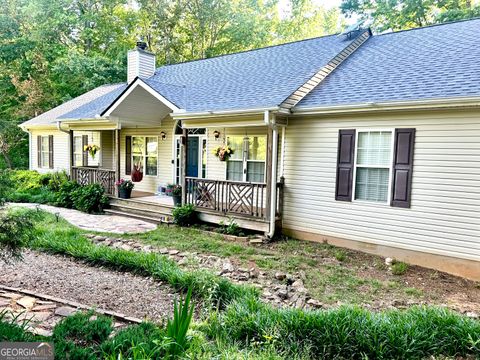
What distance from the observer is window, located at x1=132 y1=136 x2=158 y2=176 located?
42.9ft

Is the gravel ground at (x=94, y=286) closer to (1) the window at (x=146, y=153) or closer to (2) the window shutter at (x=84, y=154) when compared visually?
(1) the window at (x=146, y=153)

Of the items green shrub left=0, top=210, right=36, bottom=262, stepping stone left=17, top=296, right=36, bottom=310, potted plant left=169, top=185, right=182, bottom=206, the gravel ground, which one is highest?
green shrub left=0, top=210, right=36, bottom=262

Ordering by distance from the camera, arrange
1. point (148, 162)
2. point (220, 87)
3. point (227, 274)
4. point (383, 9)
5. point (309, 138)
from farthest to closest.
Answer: point (383, 9), point (148, 162), point (220, 87), point (309, 138), point (227, 274)

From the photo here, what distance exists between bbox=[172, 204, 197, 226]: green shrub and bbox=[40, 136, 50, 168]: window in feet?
35.8

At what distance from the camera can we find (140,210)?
1095 cm

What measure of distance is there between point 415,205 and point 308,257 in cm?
233

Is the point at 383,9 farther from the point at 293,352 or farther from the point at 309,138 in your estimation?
the point at 293,352

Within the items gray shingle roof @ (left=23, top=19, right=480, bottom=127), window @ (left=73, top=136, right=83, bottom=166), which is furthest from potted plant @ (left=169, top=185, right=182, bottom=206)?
window @ (left=73, top=136, right=83, bottom=166)

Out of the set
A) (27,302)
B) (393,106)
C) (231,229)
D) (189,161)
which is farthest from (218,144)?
(27,302)

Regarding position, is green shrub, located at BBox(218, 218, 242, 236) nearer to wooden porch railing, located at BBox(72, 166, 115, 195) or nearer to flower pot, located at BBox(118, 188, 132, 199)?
flower pot, located at BBox(118, 188, 132, 199)

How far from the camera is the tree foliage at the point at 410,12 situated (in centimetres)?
1694

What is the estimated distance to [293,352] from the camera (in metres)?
3.38

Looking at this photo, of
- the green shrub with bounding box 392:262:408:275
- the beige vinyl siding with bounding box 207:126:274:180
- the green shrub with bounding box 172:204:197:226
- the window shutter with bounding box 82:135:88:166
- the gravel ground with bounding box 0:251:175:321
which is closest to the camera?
the gravel ground with bounding box 0:251:175:321

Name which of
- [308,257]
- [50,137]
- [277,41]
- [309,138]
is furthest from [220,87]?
[277,41]
